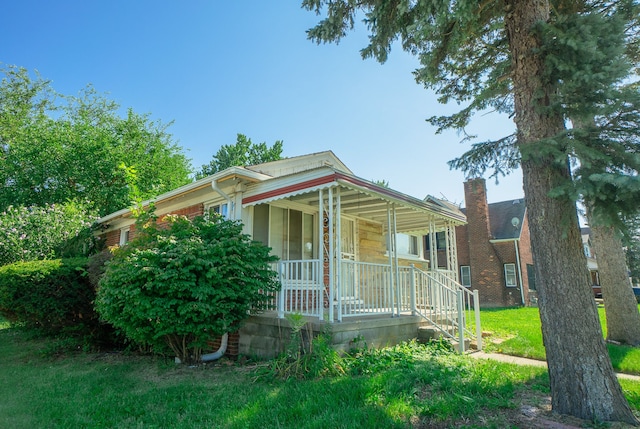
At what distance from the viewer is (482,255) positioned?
19969 mm

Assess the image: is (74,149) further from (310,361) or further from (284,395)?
(284,395)

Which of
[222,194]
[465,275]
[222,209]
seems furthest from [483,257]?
[222,194]

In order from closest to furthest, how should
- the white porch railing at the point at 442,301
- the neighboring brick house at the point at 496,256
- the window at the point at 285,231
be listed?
the white porch railing at the point at 442,301 < the window at the point at 285,231 < the neighboring brick house at the point at 496,256

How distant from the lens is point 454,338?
6.97 m

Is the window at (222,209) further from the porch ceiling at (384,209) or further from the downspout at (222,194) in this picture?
the porch ceiling at (384,209)

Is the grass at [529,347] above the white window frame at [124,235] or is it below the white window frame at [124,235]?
below

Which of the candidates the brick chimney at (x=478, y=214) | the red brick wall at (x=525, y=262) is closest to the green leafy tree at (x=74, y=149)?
the brick chimney at (x=478, y=214)

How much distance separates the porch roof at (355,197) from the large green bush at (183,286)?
3.99ft

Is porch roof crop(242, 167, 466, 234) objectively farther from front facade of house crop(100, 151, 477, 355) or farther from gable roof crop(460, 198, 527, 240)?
gable roof crop(460, 198, 527, 240)

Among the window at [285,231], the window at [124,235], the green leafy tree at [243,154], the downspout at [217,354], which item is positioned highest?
the green leafy tree at [243,154]

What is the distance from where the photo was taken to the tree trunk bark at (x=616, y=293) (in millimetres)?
7227

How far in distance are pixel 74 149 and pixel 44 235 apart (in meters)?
7.29

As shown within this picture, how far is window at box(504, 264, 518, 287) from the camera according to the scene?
19013mm

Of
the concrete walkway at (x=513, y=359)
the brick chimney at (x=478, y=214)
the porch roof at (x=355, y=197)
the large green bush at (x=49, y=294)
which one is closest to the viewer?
the concrete walkway at (x=513, y=359)
